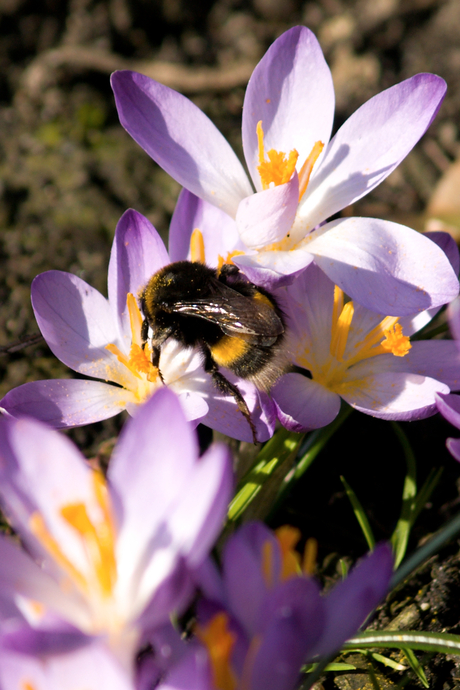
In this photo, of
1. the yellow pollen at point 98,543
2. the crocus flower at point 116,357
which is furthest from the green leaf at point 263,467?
the yellow pollen at point 98,543

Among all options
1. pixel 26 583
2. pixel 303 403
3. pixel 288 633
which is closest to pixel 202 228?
pixel 303 403

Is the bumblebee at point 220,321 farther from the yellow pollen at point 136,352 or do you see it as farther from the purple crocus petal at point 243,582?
the purple crocus petal at point 243,582

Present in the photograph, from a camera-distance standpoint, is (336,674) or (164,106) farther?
(164,106)

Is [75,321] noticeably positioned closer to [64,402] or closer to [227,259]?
[64,402]

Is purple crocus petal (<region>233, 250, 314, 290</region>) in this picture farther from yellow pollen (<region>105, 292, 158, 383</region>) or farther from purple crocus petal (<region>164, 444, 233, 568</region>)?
purple crocus petal (<region>164, 444, 233, 568</region>)

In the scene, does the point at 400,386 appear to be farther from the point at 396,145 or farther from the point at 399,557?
the point at 396,145

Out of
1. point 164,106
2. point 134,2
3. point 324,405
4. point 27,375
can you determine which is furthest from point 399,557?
point 134,2
